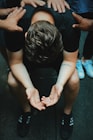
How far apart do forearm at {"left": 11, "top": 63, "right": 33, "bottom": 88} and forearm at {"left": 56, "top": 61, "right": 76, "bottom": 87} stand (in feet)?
0.48

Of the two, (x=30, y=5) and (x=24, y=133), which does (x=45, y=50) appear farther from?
(x=24, y=133)

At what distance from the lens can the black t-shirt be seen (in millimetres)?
1298

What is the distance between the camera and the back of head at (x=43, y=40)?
1173 millimetres

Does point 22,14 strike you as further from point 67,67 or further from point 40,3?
point 67,67

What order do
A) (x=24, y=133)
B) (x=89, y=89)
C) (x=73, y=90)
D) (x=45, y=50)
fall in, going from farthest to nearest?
(x=89, y=89) → (x=24, y=133) → (x=73, y=90) → (x=45, y=50)

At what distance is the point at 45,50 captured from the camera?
1211 millimetres

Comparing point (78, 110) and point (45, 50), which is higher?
point (45, 50)

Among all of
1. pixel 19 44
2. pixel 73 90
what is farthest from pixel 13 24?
pixel 73 90

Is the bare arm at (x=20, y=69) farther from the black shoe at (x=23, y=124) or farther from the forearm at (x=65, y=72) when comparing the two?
the black shoe at (x=23, y=124)

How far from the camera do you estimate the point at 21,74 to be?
4.47ft

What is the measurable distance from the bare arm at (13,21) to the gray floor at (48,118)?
611 millimetres

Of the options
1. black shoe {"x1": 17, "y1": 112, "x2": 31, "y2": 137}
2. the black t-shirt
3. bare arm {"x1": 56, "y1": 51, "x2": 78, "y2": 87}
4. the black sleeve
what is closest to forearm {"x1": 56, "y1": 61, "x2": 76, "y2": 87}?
bare arm {"x1": 56, "y1": 51, "x2": 78, "y2": 87}

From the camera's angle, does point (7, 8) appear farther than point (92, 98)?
No

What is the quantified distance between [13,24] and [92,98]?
77 centimetres
